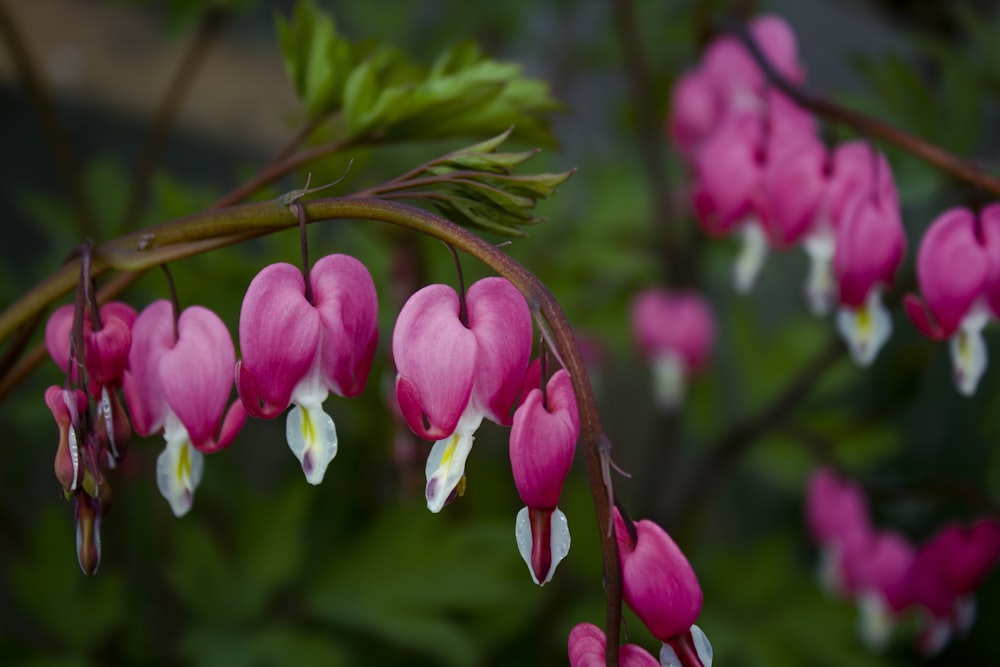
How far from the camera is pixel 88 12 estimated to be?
1942 millimetres

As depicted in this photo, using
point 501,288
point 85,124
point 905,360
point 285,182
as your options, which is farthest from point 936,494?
point 85,124

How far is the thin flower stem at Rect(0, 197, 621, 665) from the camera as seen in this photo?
478mm

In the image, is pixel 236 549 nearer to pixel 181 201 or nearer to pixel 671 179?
pixel 181 201

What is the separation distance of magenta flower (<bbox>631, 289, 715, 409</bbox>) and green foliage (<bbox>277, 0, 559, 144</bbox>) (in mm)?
761

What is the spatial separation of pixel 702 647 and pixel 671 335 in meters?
1.12

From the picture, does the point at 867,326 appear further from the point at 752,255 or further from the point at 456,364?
the point at 456,364

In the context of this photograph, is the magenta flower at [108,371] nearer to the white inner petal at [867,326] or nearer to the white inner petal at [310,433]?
the white inner petal at [310,433]

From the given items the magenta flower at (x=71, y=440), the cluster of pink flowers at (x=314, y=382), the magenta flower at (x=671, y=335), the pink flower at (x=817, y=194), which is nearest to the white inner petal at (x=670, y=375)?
the magenta flower at (x=671, y=335)

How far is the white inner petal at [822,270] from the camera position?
948 mm

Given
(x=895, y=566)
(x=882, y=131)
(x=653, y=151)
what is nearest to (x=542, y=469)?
(x=882, y=131)

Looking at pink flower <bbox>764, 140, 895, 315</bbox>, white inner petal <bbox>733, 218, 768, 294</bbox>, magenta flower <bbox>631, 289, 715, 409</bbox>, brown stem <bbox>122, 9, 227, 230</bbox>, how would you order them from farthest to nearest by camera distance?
magenta flower <bbox>631, 289, 715, 409</bbox>, brown stem <bbox>122, 9, 227, 230</bbox>, white inner petal <bbox>733, 218, 768, 294</bbox>, pink flower <bbox>764, 140, 895, 315</bbox>

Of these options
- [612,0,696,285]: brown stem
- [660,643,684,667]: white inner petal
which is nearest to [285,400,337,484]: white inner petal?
[660,643,684,667]: white inner petal

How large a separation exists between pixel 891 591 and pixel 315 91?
88 centimetres

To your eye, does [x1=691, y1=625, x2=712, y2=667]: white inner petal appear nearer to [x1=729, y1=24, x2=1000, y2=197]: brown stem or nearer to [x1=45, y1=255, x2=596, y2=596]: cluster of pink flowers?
[x1=45, y1=255, x2=596, y2=596]: cluster of pink flowers
